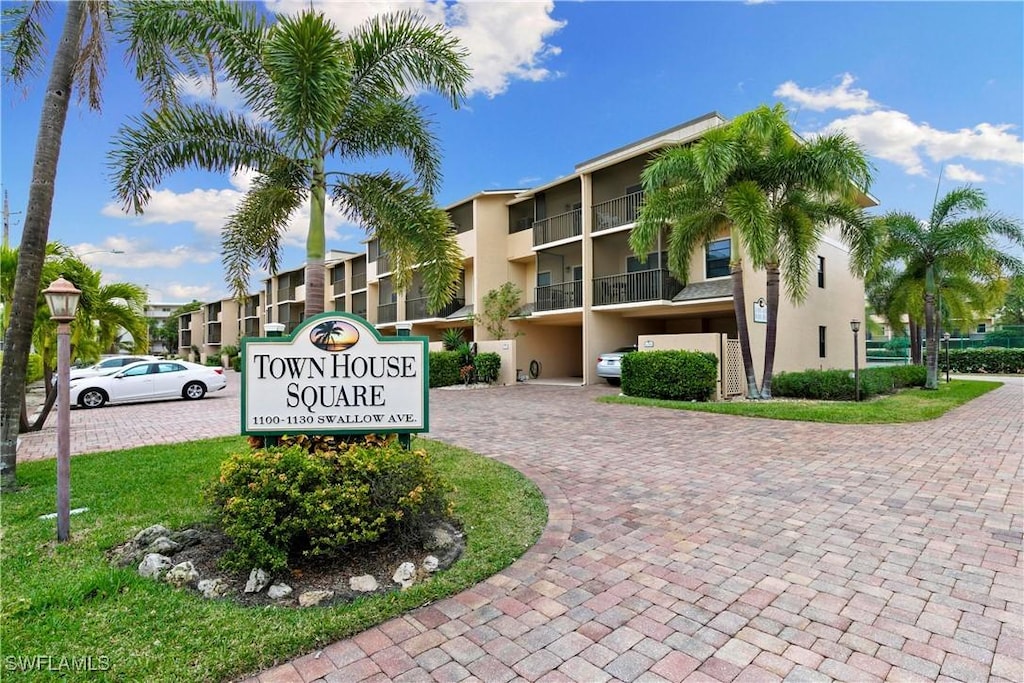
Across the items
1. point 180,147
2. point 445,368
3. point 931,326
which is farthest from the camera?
point 445,368

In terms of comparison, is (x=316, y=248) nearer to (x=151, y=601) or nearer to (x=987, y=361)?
(x=151, y=601)

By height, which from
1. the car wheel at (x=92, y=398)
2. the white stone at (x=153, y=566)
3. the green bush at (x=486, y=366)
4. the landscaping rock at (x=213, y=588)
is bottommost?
the landscaping rock at (x=213, y=588)

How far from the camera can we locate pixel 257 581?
119 inches

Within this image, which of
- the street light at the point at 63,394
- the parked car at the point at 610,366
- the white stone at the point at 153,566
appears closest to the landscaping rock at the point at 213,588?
the white stone at the point at 153,566

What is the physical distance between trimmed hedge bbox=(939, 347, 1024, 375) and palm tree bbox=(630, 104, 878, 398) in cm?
1924

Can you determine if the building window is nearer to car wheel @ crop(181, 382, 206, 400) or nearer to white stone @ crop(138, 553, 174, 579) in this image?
white stone @ crop(138, 553, 174, 579)

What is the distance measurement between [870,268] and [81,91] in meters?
15.5

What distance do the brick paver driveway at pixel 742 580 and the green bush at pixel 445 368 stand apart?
12.9 meters

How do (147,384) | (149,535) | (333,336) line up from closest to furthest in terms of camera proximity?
(149,535) → (333,336) → (147,384)

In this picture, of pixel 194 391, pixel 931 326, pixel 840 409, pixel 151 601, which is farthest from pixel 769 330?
pixel 194 391

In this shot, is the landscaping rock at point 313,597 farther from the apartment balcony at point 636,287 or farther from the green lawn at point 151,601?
the apartment balcony at point 636,287

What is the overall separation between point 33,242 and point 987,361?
3627 centimetres

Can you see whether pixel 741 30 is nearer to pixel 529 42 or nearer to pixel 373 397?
pixel 529 42

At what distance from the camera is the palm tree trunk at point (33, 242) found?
4.95 m
